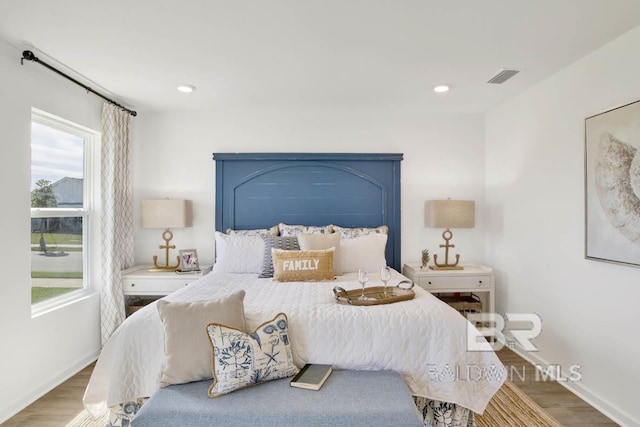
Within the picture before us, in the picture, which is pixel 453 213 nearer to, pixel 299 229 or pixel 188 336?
pixel 299 229

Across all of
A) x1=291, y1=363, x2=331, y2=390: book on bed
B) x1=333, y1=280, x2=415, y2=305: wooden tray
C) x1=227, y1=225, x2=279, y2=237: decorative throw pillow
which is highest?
x1=227, y1=225, x2=279, y2=237: decorative throw pillow

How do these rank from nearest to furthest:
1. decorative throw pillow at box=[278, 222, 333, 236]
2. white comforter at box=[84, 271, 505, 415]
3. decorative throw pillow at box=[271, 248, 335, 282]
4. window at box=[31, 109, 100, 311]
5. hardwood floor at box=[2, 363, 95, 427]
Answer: white comforter at box=[84, 271, 505, 415] < hardwood floor at box=[2, 363, 95, 427] < window at box=[31, 109, 100, 311] < decorative throw pillow at box=[271, 248, 335, 282] < decorative throw pillow at box=[278, 222, 333, 236]

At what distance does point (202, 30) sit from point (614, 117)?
2632mm

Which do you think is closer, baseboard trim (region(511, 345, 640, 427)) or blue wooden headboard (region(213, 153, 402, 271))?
baseboard trim (region(511, 345, 640, 427))

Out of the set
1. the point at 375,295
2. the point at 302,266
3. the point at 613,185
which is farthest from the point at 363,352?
the point at 613,185

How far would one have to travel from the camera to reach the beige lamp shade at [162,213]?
3.60m

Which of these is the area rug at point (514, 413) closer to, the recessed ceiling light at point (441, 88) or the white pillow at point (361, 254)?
the white pillow at point (361, 254)

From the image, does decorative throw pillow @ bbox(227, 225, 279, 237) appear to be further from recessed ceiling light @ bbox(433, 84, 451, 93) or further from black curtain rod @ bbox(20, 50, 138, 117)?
recessed ceiling light @ bbox(433, 84, 451, 93)

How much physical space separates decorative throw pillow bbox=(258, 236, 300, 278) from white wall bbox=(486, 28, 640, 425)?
2090mm

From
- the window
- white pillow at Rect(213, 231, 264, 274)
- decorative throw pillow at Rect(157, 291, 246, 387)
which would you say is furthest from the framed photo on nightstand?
decorative throw pillow at Rect(157, 291, 246, 387)

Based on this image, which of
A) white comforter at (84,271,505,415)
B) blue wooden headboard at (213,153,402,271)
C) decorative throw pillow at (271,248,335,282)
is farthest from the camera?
blue wooden headboard at (213,153,402,271)

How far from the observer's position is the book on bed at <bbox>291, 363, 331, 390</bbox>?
172cm

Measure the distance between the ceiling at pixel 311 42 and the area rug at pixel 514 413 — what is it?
2.39 metres

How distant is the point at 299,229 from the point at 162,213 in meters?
1.38
